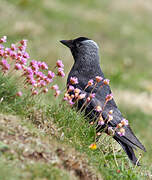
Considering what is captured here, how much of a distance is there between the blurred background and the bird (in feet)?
1.88

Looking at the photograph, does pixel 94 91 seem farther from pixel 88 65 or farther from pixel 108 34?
pixel 108 34

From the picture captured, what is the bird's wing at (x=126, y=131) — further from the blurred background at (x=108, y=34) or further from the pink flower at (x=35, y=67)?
the pink flower at (x=35, y=67)

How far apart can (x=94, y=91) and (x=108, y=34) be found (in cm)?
1358

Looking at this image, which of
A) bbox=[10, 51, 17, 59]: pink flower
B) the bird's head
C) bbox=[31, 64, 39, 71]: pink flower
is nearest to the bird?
the bird's head

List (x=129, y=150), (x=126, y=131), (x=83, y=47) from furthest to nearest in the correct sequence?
(x=83, y=47), (x=126, y=131), (x=129, y=150)

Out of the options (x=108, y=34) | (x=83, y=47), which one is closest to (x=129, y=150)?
(x=83, y=47)

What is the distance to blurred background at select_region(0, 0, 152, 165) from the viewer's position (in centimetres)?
1184

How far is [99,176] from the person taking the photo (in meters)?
3.71

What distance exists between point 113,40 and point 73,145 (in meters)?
14.6

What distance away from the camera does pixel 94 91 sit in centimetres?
559

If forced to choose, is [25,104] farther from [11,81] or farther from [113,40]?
[113,40]

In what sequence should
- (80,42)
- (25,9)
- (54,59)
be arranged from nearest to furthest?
(80,42) < (54,59) < (25,9)

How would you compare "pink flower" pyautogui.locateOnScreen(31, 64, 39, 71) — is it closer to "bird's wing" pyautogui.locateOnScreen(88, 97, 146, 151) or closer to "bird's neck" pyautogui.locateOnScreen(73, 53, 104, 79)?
"bird's wing" pyautogui.locateOnScreen(88, 97, 146, 151)

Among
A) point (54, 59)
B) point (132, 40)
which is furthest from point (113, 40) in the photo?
point (54, 59)
